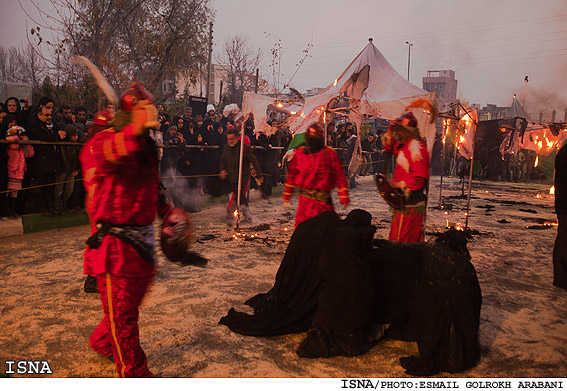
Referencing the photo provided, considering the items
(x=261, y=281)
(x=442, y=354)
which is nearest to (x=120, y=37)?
(x=261, y=281)

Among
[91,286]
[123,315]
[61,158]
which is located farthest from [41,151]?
[123,315]

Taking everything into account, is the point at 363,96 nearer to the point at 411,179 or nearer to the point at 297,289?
the point at 411,179

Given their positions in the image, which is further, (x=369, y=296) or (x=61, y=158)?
(x=61, y=158)

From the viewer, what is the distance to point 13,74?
4162 cm

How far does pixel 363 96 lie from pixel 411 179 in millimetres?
4056

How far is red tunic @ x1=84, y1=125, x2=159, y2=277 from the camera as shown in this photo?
2725 mm

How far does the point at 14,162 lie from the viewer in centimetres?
743

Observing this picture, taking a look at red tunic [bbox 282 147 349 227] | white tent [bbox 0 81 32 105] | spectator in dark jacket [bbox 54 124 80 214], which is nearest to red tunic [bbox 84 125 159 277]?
red tunic [bbox 282 147 349 227]

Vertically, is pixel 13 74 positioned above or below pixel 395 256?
above

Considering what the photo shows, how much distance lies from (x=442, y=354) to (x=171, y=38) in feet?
48.9

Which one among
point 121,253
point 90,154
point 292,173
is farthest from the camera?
point 292,173

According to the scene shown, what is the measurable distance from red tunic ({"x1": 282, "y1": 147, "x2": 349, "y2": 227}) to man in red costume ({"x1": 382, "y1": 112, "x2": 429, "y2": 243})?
0.68 metres

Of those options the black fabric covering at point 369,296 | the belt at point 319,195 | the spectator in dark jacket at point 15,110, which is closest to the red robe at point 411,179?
the belt at point 319,195

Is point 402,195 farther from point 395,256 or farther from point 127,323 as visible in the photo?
point 127,323
